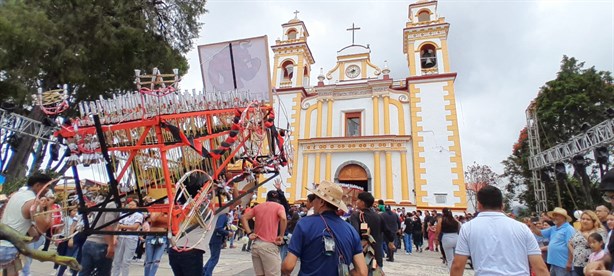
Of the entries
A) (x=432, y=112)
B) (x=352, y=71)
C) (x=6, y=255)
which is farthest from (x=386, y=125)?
(x=6, y=255)

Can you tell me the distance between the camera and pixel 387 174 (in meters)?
17.7

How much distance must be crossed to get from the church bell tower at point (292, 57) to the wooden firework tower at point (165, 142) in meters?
17.6

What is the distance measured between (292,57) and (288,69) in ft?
2.87

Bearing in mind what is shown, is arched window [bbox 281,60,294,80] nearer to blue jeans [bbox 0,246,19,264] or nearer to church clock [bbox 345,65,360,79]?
church clock [bbox 345,65,360,79]

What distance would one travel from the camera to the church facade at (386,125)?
17.3 m

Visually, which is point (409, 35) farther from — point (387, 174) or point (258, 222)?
point (258, 222)

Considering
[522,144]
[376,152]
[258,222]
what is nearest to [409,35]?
[376,152]

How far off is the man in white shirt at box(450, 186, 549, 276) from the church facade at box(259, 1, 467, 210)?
46.7 ft

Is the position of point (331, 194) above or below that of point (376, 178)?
below

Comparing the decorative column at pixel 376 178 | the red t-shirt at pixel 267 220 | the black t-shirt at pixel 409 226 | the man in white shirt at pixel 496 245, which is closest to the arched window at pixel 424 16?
the decorative column at pixel 376 178

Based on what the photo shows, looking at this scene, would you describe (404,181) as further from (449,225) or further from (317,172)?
(449,225)

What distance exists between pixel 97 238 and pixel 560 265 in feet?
20.5

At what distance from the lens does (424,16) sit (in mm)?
20984

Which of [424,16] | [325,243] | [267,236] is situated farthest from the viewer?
[424,16]
